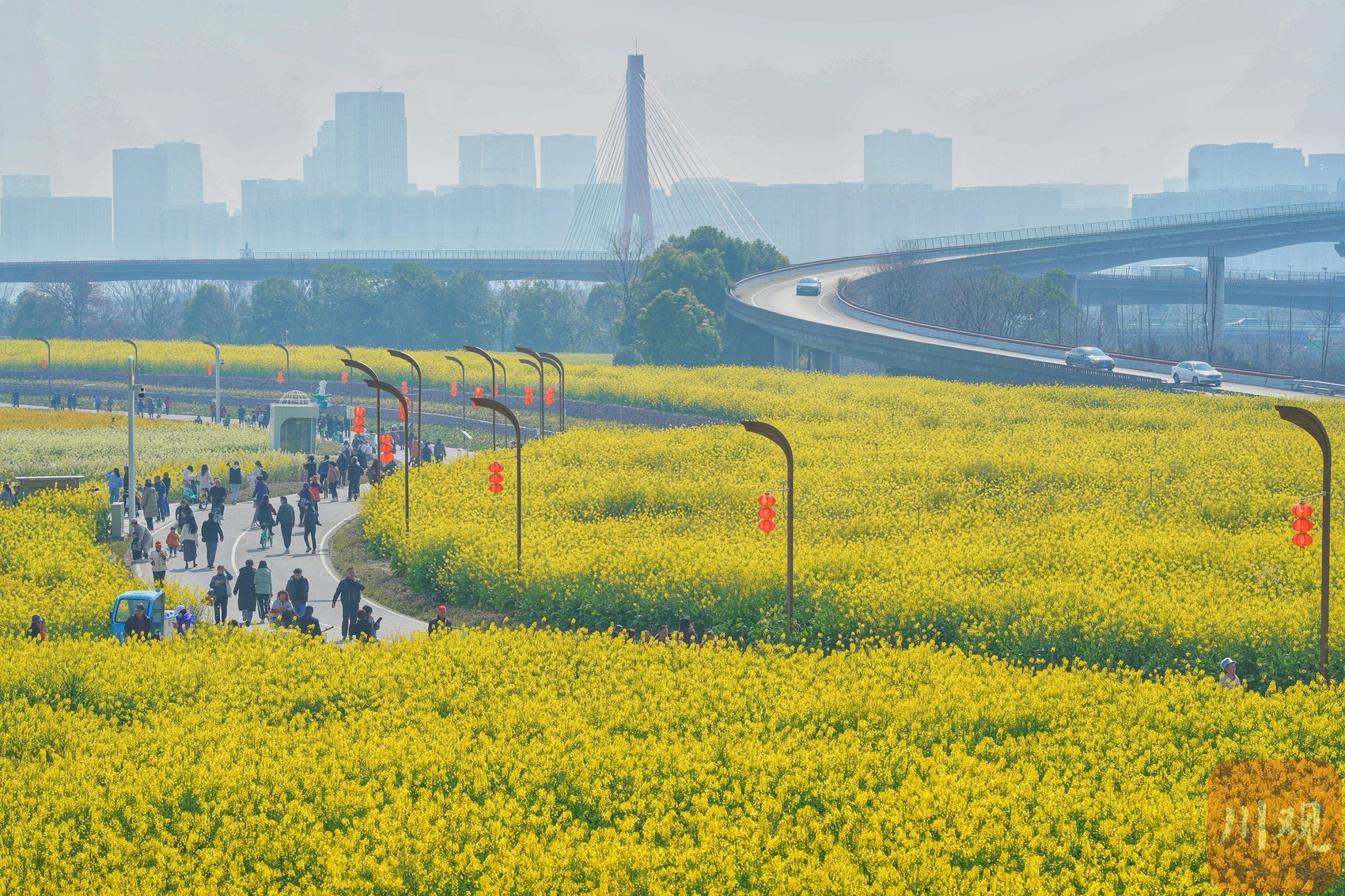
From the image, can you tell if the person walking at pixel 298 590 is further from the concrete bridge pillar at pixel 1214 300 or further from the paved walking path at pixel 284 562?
the concrete bridge pillar at pixel 1214 300

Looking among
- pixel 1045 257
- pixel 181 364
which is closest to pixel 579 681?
pixel 181 364

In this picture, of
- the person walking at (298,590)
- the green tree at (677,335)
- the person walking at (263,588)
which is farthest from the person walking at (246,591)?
the green tree at (677,335)

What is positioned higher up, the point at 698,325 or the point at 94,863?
the point at 698,325

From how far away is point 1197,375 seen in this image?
63.4 m

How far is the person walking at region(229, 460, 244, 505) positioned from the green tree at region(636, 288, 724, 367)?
148 feet

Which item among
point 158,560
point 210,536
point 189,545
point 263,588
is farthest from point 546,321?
point 263,588

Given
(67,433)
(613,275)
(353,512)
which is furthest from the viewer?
(613,275)

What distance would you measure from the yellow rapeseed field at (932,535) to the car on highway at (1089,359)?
16040mm

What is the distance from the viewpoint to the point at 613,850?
42.5 ft

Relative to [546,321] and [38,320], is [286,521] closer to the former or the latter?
[546,321]

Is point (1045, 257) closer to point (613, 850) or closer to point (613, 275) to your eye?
point (613, 275)

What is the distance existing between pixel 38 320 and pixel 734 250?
206 ft

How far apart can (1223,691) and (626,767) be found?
26.5 ft

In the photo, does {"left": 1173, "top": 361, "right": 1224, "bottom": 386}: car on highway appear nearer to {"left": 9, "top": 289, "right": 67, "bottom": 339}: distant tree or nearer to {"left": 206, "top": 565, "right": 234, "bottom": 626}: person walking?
{"left": 206, "top": 565, "right": 234, "bottom": 626}: person walking
